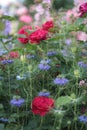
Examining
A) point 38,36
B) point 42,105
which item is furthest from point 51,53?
point 42,105

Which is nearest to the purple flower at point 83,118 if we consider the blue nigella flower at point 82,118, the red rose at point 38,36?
the blue nigella flower at point 82,118

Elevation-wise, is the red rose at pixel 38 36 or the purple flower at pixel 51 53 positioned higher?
the red rose at pixel 38 36

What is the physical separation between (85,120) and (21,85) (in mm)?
512

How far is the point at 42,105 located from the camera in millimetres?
A: 2148

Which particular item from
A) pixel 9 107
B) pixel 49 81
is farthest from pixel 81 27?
pixel 9 107

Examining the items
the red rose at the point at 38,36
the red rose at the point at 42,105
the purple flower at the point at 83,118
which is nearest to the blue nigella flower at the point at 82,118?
the purple flower at the point at 83,118

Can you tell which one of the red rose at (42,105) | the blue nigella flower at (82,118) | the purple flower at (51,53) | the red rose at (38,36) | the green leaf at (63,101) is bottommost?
the blue nigella flower at (82,118)

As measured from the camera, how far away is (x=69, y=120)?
2227 mm

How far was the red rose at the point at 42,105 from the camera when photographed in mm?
2123

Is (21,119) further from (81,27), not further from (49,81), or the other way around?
(81,27)

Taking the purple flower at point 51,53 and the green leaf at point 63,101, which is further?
the purple flower at point 51,53

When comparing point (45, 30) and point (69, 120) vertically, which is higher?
point (45, 30)

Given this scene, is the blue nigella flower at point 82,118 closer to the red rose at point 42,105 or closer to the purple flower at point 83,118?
the purple flower at point 83,118

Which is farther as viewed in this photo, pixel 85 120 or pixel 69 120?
pixel 69 120
